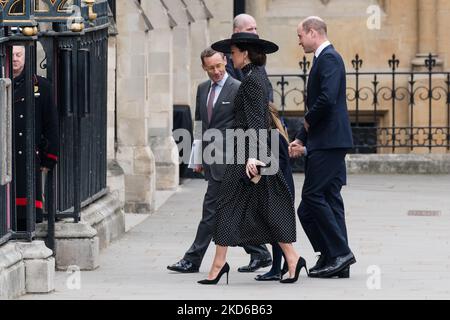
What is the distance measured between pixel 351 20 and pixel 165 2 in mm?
4886

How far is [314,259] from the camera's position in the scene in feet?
47.7

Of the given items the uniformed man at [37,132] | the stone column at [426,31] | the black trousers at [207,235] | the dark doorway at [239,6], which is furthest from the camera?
the stone column at [426,31]

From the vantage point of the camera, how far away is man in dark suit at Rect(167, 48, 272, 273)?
13.3 m

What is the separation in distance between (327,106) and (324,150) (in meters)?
0.36

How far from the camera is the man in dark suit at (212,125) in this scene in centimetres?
1331

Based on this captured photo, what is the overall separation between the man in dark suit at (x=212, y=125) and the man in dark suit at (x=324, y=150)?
0.56 m

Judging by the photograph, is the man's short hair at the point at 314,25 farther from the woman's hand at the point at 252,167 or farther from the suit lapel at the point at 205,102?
the woman's hand at the point at 252,167

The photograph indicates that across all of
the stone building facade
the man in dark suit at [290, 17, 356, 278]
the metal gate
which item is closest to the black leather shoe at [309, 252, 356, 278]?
the man in dark suit at [290, 17, 356, 278]

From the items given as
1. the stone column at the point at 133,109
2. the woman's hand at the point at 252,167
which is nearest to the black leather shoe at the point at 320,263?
the woman's hand at the point at 252,167

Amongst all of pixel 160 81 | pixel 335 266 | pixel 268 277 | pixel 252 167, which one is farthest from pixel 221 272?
pixel 160 81

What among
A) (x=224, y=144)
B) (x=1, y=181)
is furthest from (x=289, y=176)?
(x=1, y=181)

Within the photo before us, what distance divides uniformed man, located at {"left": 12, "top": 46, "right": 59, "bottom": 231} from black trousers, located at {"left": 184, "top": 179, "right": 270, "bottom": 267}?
1191mm
